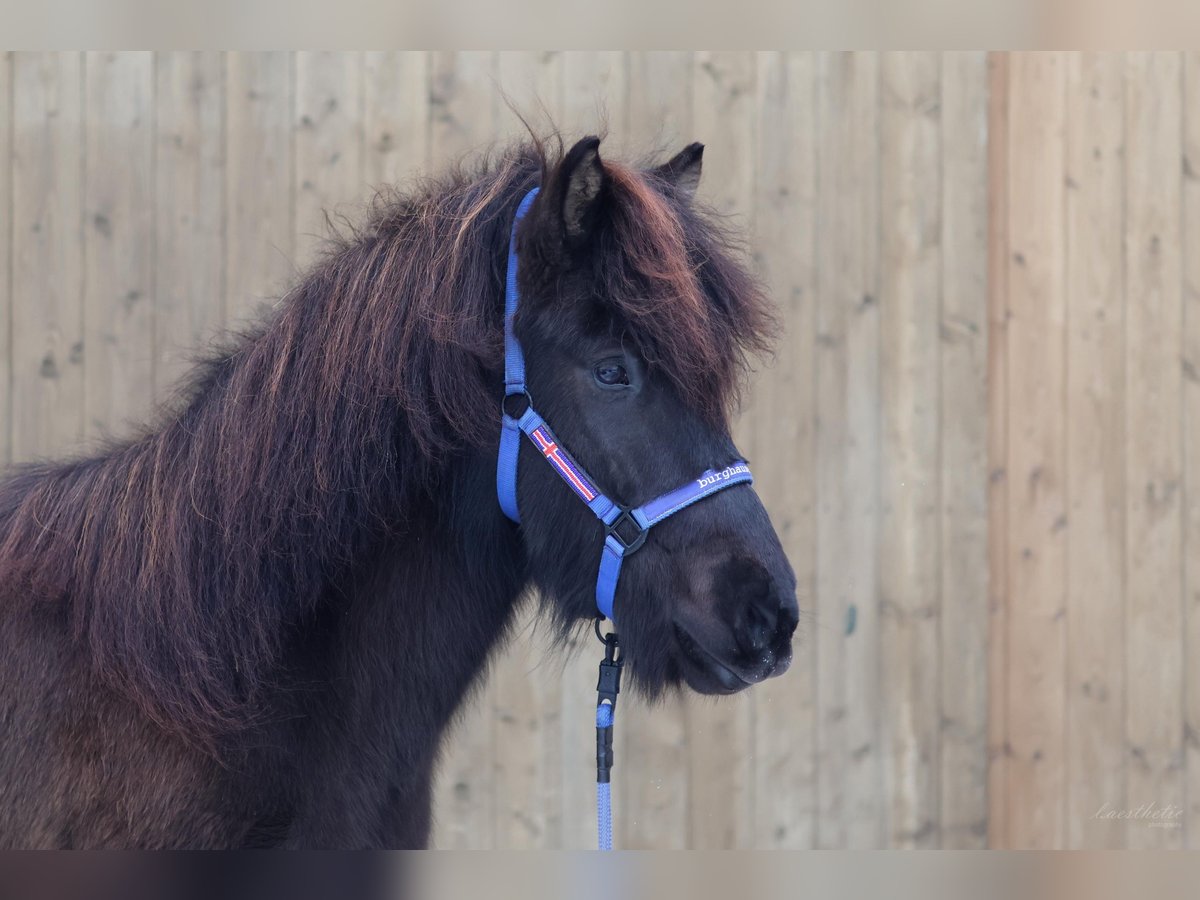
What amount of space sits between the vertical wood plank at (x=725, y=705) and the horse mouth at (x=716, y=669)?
2.26 metres

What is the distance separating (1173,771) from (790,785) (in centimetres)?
160

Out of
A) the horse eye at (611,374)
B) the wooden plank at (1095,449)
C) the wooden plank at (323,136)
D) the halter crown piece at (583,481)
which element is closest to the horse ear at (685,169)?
the halter crown piece at (583,481)

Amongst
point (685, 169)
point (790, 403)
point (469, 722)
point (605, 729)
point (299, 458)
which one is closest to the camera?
point (299, 458)

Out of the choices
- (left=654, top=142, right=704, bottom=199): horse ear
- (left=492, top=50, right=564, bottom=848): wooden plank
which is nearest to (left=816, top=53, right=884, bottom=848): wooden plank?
(left=492, top=50, right=564, bottom=848): wooden plank

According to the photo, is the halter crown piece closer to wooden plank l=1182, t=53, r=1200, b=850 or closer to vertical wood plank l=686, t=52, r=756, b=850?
vertical wood plank l=686, t=52, r=756, b=850

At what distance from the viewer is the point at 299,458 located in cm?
174

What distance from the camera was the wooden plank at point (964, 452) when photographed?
4.05m

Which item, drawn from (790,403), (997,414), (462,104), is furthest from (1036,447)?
(462,104)

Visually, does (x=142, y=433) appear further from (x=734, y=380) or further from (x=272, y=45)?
(x=272, y=45)

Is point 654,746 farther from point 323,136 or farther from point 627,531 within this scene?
point 323,136

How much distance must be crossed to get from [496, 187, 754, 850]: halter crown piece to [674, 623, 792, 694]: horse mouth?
162mm

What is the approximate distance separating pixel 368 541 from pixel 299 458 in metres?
0.19

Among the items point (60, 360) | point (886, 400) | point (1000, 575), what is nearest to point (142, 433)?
point (60, 360)

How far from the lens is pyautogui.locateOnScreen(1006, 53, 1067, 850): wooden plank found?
4055mm
